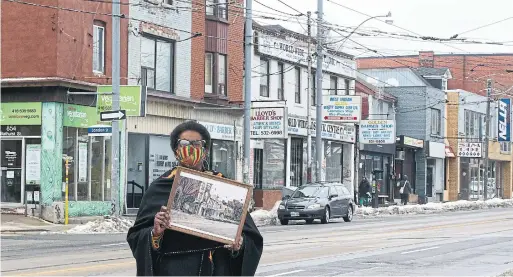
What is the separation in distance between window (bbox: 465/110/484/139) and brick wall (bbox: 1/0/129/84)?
1799 inches

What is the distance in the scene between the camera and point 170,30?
115ft

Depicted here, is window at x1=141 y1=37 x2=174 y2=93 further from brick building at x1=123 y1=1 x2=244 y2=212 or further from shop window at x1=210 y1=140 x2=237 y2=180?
shop window at x1=210 y1=140 x2=237 y2=180

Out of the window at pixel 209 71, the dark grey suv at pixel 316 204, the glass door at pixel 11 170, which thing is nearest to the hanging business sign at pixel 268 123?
the window at pixel 209 71

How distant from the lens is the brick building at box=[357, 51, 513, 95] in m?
84.0

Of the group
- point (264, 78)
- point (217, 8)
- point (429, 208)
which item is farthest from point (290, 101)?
point (429, 208)

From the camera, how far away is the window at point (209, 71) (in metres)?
38.1

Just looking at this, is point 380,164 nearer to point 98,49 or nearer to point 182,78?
point 182,78

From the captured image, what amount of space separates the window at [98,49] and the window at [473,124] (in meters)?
44.2

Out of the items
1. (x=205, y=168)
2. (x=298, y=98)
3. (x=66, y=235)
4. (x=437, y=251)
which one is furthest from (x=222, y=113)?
(x=205, y=168)

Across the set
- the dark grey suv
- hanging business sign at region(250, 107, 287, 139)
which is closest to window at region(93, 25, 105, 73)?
hanging business sign at region(250, 107, 287, 139)

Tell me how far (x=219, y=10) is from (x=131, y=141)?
810 cm

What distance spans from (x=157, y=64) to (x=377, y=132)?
1761 cm

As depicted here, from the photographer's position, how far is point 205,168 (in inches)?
214

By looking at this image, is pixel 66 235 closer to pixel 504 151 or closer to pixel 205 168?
pixel 205 168
